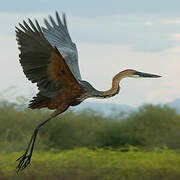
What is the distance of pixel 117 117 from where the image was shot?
625 inches

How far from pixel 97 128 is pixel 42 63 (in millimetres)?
8630

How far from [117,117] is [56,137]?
5.04ft

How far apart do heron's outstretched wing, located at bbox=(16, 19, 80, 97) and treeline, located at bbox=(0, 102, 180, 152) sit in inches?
287

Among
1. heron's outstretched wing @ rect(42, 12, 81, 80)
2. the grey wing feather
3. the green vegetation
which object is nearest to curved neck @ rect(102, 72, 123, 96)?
the grey wing feather

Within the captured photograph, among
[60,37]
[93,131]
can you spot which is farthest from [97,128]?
[60,37]

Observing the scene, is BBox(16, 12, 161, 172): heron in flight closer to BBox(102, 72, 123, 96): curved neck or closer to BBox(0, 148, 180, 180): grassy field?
BBox(102, 72, 123, 96): curved neck

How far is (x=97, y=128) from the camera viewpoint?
1545 centimetres

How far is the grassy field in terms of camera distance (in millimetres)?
9703

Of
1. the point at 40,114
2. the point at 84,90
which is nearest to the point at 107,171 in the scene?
the point at 84,90

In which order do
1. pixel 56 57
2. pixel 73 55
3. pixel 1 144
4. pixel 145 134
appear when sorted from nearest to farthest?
pixel 56 57 → pixel 73 55 → pixel 1 144 → pixel 145 134

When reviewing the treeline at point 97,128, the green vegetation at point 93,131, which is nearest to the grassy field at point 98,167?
the green vegetation at point 93,131

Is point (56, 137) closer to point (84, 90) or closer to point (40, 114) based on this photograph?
point (40, 114)

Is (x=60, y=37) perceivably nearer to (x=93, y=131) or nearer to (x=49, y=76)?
(x=49, y=76)

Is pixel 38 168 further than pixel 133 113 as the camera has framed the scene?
No
